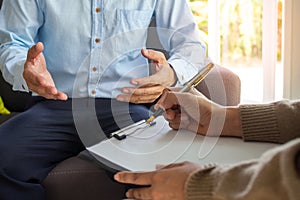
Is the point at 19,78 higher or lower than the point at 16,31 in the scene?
lower

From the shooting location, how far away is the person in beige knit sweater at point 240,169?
65cm

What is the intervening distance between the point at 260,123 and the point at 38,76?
0.59 metres

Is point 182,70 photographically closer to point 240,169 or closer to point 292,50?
point 240,169

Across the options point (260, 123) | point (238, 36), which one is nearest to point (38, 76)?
point (260, 123)

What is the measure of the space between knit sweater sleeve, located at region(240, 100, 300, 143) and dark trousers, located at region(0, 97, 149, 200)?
1.41 ft

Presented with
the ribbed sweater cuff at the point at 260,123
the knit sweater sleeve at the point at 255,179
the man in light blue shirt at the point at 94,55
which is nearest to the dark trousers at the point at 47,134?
the man in light blue shirt at the point at 94,55

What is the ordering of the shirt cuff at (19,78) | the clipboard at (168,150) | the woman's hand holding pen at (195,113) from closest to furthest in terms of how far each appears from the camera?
the clipboard at (168,150) → the woman's hand holding pen at (195,113) → the shirt cuff at (19,78)

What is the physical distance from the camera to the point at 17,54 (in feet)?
4.68

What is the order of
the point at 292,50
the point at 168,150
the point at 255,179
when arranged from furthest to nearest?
the point at 292,50
the point at 168,150
the point at 255,179

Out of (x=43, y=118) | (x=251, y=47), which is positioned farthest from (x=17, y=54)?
(x=251, y=47)

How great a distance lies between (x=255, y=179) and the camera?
2.17 feet

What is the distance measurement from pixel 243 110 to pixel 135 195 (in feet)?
1.10

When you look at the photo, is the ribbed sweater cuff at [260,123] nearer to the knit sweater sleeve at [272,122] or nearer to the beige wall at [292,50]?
the knit sweater sleeve at [272,122]

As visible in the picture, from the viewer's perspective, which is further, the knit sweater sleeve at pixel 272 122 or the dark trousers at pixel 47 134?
the dark trousers at pixel 47 134
